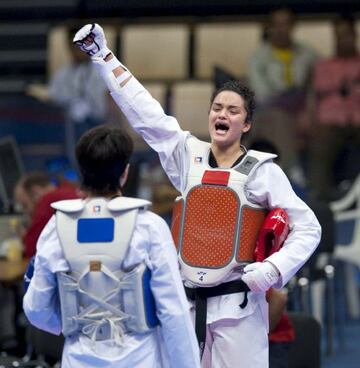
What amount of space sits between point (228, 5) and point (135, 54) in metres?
1.08

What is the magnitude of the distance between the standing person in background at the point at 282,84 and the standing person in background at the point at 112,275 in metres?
6.46

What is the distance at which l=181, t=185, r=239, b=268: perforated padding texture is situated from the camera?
5633mm

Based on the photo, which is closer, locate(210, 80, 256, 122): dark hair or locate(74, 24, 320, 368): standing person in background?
locate(74, 24, 320, 368): standing person in background

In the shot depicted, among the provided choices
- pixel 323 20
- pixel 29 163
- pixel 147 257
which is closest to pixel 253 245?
pixel 147 257

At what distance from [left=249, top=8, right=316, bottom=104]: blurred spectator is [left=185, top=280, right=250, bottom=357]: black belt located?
636 cm

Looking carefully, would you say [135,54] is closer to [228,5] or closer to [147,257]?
[228,5]

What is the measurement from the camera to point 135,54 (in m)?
13.5

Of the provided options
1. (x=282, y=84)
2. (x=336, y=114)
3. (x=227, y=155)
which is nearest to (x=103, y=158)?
(x=227, y=155)

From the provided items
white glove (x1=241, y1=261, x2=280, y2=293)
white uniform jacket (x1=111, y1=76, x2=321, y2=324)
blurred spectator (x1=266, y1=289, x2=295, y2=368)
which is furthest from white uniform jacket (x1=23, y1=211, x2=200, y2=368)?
blurred spectator (x1=266, y1=289, x2=295, y2=368)

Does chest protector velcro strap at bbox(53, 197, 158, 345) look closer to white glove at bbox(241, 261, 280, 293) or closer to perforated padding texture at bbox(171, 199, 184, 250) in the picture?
white glove at bbox(241, 261, 280, 293)

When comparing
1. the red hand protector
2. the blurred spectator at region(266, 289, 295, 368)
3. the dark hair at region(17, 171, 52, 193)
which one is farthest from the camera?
the dark hair at region(17, 171, 52, 193)

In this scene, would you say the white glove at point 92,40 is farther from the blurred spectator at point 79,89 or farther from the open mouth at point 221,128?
the blurred spectator at point 79,89

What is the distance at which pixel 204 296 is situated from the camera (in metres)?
5.63

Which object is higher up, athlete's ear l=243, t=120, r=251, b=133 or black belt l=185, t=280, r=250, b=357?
athlete's ear l=243, t=120, r=251, b=133
